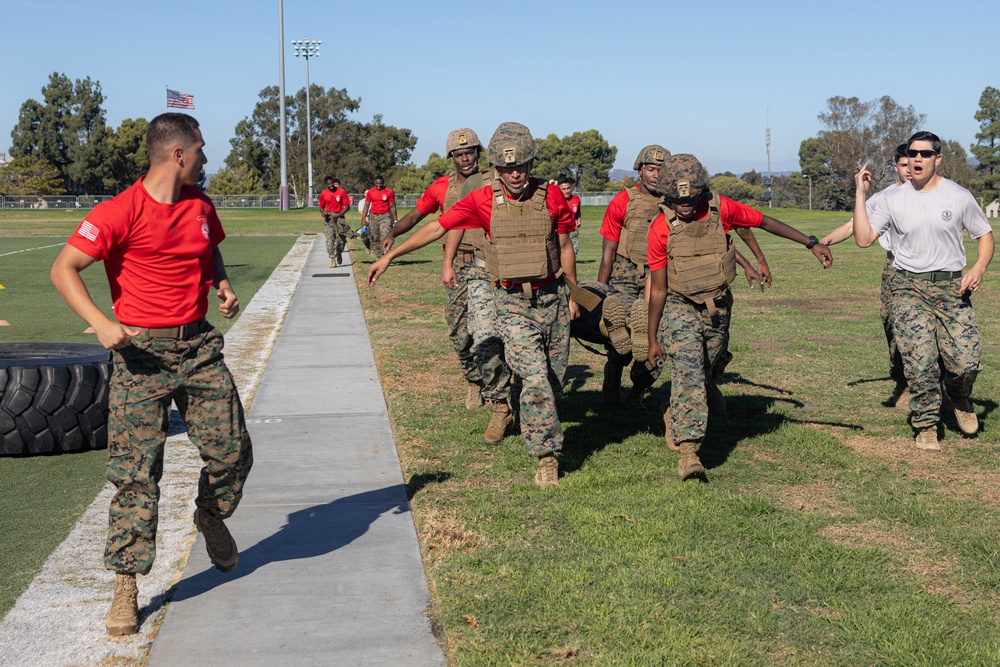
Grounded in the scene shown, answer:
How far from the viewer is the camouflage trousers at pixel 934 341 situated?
754 cm

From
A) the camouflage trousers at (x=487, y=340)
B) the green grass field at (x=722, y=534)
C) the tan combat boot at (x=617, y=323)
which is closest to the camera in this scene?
the green grass field at (x=722, y=534)

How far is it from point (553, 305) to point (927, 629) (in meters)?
3.07

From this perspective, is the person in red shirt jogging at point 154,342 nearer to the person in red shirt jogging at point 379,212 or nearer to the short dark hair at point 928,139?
the short dark hair at point 928,139

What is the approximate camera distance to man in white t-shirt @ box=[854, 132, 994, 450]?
297 inches

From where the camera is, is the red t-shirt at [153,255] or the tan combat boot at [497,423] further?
the tan combat boot at [497,423]

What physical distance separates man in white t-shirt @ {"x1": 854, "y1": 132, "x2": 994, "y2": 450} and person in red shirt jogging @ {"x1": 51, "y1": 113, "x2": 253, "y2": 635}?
4.55m

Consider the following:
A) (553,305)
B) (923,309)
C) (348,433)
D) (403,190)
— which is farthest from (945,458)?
(403,190)

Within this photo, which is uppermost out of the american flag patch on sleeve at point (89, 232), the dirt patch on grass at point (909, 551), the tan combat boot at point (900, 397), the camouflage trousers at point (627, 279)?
the american flag patch on sleeve at point (89, 232)

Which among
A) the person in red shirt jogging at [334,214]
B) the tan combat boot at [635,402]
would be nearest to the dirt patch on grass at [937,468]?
the tan combat boot at [635,402]

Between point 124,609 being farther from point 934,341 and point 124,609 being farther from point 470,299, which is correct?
point 934,341

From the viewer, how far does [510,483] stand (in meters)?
6.75

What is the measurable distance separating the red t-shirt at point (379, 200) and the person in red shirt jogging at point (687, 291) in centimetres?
1798

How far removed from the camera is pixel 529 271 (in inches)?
262

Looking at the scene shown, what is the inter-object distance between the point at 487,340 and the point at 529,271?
0.81m
